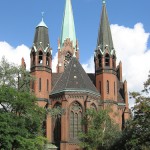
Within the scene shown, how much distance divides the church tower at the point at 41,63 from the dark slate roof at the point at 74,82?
171 cm

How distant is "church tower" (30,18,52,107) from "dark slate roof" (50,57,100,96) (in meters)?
1.71

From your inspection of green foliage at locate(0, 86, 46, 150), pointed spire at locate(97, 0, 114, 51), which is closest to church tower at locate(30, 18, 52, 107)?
pointed spire at locate(97, 0, 114, 51)

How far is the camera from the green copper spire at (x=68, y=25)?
10038cm

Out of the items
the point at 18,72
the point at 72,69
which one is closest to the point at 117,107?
the point at 72,69

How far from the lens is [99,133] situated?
5262cm

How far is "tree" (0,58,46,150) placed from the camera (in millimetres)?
43344

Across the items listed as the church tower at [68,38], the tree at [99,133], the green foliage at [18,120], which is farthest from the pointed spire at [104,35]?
the green foliage at [18,120]

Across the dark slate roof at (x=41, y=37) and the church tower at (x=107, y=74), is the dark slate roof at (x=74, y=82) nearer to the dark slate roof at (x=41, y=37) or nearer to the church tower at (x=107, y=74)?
the church tower at (x=107, y=74)

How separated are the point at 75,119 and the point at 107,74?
10.8m

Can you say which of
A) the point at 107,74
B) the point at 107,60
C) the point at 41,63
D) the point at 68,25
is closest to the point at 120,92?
the point at 107,74

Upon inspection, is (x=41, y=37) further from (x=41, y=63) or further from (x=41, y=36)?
(x=41, y=63)

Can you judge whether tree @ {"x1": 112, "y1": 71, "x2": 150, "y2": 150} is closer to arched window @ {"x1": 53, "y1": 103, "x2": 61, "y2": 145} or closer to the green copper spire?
arched window @ {"x1": 53, "y1": 103, "x2": 61, "y2": 145}

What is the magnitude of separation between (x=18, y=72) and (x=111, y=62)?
2623cm

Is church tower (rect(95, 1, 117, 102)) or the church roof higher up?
the church roof
